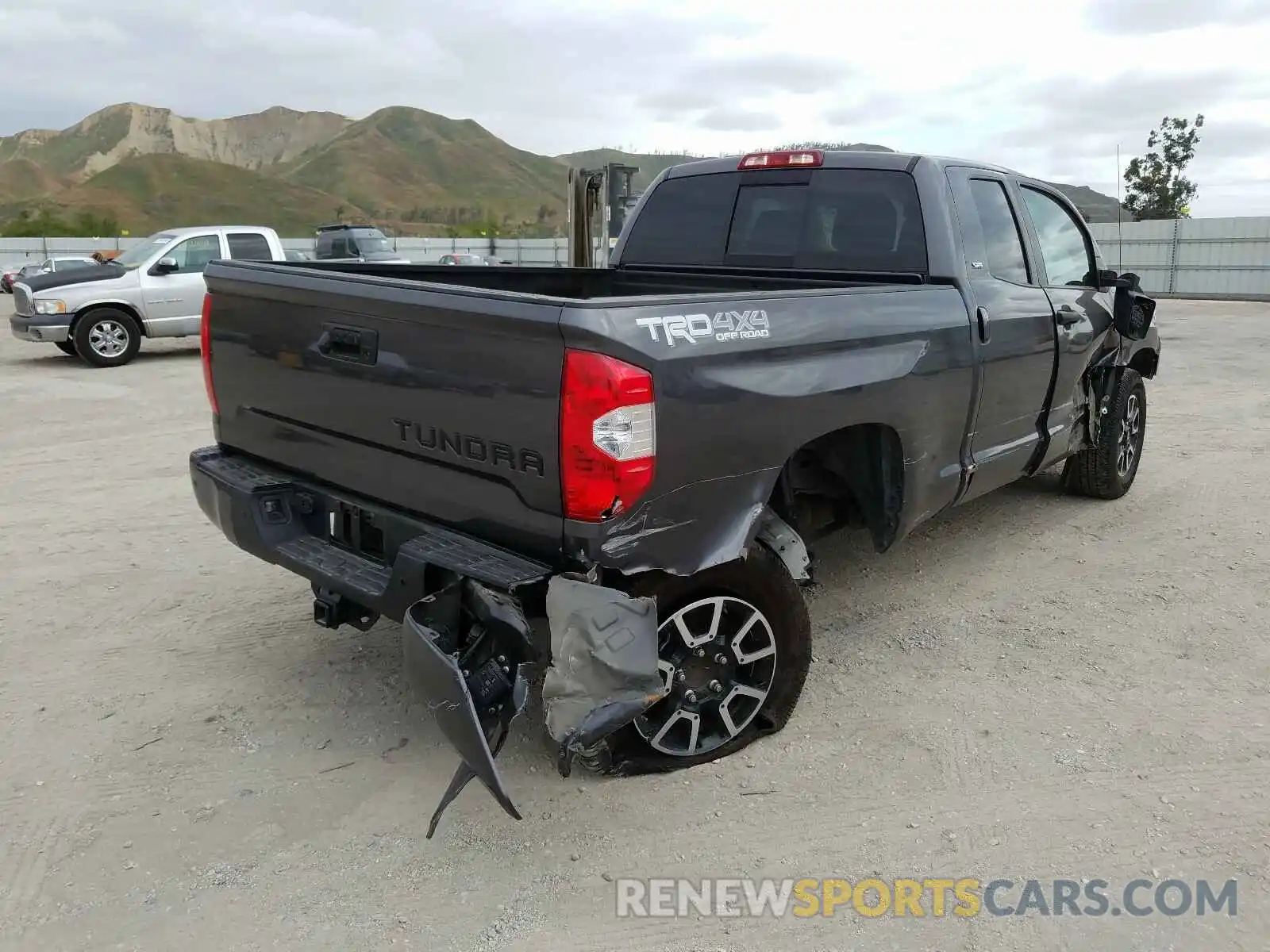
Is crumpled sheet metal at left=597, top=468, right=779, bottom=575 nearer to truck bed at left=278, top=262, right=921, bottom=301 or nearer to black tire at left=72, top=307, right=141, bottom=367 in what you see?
truck bed at left=278, top=262, right=921, bottom=301

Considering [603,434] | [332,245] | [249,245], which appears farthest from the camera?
[332,245]

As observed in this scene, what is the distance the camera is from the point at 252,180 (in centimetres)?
12238

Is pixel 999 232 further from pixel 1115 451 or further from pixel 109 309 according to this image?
pixel 109 309

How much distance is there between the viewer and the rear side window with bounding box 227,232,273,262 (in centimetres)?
1354

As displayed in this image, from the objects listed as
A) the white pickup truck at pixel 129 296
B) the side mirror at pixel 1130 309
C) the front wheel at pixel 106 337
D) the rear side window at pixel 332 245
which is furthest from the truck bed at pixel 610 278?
the rear side window at pixel 332 245

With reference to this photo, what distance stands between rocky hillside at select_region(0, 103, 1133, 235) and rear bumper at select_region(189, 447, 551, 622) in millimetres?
62497

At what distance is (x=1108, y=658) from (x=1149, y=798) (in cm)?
107

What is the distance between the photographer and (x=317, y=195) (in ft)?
409

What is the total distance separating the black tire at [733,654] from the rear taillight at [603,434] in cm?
36

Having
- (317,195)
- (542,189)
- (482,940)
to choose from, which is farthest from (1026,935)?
(542,189)

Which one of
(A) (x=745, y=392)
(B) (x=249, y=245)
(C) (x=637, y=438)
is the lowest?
(C) (x=637, y=438)

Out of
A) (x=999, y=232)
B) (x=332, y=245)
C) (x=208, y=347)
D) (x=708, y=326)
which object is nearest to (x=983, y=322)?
(x=999, y=232)

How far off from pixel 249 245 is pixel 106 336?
2.25 meters

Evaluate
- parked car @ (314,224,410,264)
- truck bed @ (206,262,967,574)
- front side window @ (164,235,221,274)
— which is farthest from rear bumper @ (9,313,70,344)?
truck bed @ (206,262,967,574)
